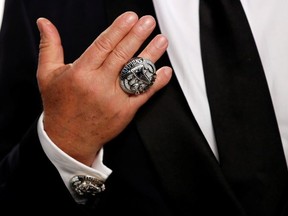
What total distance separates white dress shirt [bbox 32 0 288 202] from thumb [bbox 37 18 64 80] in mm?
99

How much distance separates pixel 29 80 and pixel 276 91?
1.67ft

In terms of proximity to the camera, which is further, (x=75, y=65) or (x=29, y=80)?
(x=29, y=80)

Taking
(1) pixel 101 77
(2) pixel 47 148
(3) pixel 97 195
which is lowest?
(3) pixel 97 195

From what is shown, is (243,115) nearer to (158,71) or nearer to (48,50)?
(158,71)

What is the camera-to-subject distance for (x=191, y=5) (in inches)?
28.5

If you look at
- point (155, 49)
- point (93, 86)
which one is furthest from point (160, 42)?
point (93, 86)

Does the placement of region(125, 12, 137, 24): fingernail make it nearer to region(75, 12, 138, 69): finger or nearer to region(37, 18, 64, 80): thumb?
region(75, 12, 138, 69): finger

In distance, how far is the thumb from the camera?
676 millimetres

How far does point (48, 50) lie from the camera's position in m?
0.68

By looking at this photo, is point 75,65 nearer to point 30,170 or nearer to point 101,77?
point 101,77

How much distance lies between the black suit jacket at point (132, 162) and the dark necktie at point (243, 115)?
0.10ft

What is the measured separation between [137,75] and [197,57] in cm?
13

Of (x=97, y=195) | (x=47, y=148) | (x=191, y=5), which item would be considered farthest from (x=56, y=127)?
(x=191, y=5)

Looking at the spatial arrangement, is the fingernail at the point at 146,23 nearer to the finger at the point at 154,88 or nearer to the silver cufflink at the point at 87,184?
the finger at the point at 154,88
